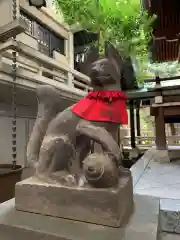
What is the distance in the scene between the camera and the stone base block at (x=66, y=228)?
0.53 m

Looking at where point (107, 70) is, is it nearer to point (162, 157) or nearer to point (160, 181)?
point (160, 181)

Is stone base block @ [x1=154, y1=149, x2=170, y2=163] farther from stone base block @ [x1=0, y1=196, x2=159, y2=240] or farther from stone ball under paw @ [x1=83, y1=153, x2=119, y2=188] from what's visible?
stone ball under paw @ [x1=83, y1=153, x2=119, y2=188]

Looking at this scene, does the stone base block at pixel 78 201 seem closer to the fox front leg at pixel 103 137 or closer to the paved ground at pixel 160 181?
the fox front leg at pixel 103 137

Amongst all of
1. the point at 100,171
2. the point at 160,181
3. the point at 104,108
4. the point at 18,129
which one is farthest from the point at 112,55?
the point at 18,129

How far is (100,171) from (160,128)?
214 cm

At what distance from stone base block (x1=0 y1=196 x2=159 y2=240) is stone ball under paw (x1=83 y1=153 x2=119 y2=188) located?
123 millimetres

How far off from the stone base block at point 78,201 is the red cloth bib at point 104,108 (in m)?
0.22

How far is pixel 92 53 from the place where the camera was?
0.75 metres

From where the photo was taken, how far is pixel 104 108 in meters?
0.67

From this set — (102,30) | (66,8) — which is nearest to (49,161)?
(102,30)

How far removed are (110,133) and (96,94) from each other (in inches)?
5.7

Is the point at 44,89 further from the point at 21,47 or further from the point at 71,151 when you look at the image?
the point at 21,47

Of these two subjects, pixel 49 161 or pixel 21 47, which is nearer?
pixel 49 161

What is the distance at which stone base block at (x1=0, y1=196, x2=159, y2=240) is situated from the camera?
1.75 feet
